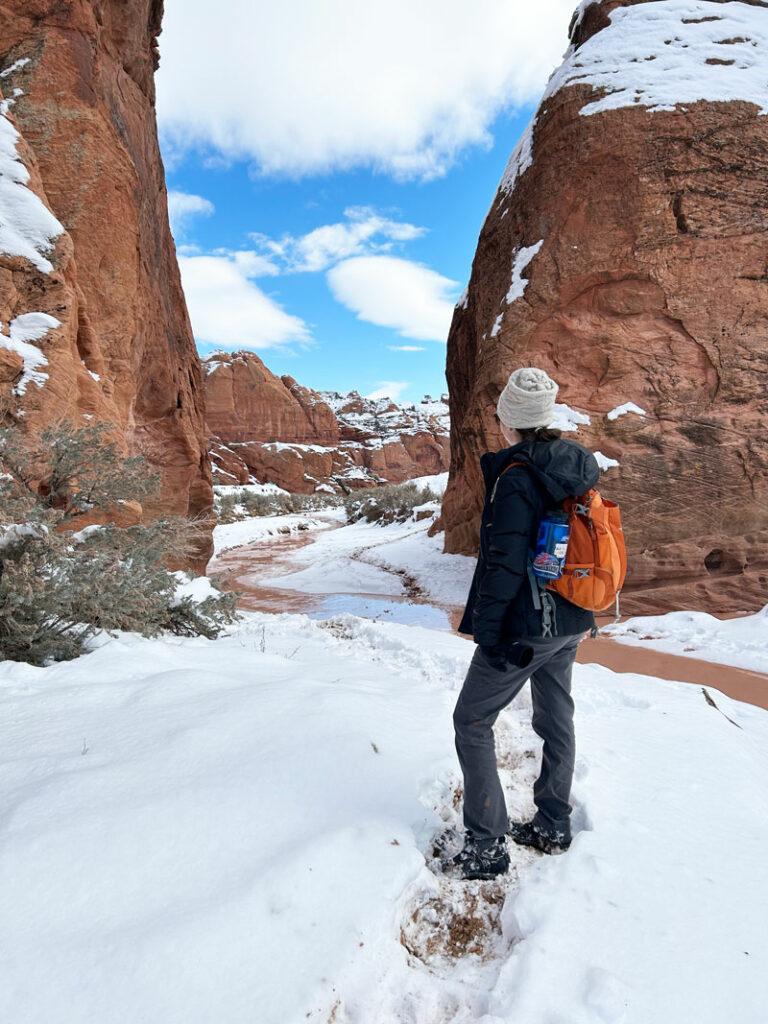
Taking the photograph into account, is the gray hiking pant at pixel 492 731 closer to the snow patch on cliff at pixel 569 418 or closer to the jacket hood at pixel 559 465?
the jacket hood at pixel 559 465

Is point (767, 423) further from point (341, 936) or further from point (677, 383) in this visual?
point (341, 936)

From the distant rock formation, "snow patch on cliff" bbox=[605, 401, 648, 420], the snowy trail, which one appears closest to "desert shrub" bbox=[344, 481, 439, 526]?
the snowy trail

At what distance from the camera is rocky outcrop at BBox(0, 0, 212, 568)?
21.0ft

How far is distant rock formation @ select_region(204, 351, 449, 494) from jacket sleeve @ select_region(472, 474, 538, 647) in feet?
170

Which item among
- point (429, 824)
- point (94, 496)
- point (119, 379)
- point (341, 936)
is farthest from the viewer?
point (119, 379)

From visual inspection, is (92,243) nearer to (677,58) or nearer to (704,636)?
(704,636)

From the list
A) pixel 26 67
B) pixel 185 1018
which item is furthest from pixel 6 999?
pixel 26 67

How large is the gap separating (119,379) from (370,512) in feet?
71.2

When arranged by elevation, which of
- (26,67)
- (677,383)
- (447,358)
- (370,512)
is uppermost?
(26,67)

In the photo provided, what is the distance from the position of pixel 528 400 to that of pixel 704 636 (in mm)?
6769

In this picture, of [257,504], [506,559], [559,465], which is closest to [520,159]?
[559,465]

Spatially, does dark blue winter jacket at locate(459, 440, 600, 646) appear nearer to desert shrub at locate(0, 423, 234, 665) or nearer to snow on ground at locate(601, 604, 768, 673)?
desert shrub at locate(0, 423, 234, 665)

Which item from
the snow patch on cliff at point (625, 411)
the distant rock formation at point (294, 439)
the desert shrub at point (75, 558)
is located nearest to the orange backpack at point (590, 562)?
the desert shrub at point (75, 558)

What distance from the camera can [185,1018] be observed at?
1190 millimetres
